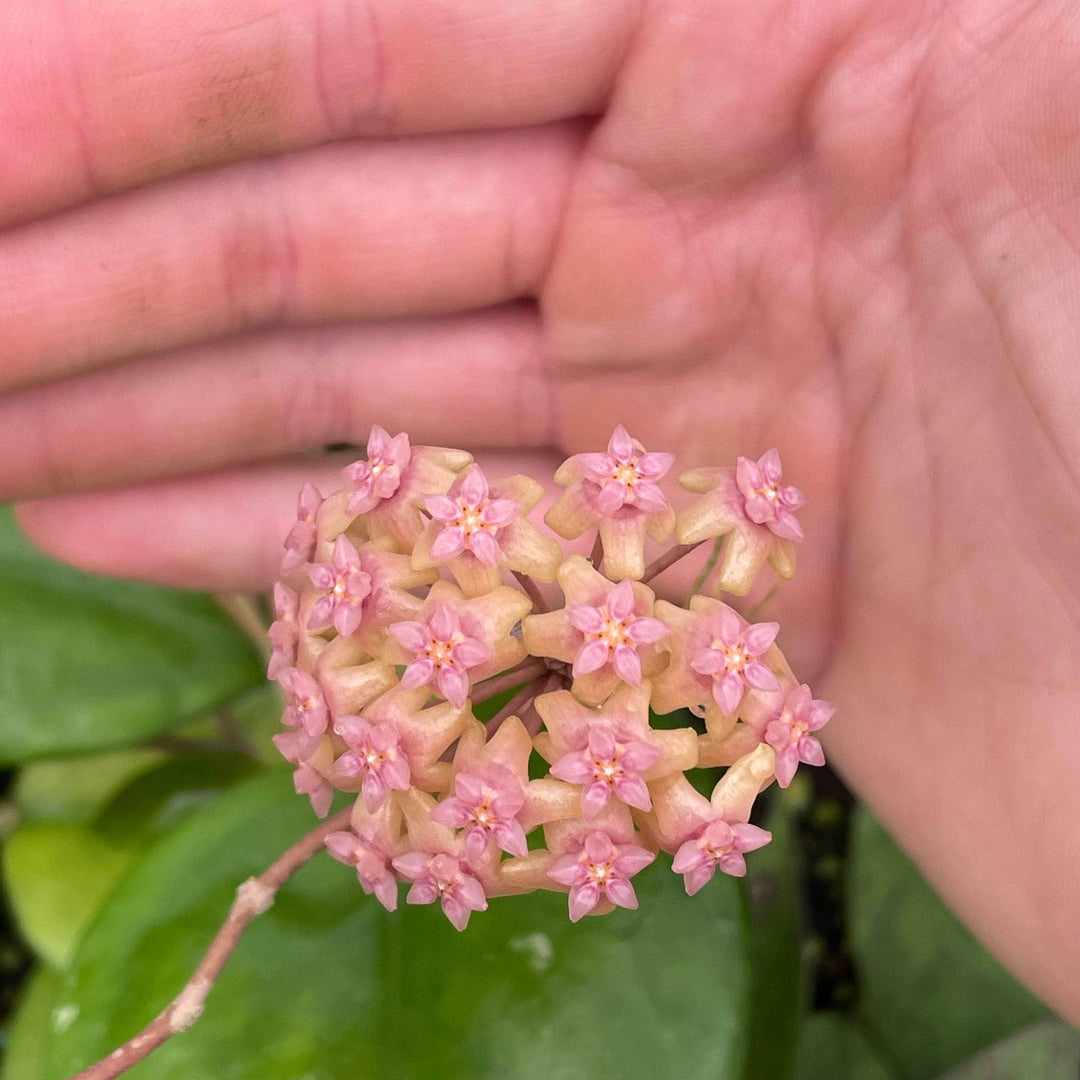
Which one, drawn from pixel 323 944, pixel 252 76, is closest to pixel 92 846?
pixel 323 944

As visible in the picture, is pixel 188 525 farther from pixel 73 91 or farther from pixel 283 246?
pixel 73 91

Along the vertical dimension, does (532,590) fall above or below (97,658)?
above

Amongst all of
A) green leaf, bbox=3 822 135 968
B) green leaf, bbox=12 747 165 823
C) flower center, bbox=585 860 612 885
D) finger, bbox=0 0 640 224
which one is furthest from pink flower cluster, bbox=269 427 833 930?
green leaf, bbox=12 747 165 823

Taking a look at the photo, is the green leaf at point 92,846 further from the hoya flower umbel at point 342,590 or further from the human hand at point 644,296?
the hoya flower umbel at point 342,590

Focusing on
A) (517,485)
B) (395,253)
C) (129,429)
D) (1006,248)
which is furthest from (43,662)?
(1006,248)

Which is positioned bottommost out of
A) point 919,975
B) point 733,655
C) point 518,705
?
point 919,975

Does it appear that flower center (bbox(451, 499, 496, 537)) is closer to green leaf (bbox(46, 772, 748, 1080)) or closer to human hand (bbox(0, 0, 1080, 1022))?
green leaf (bbox(46, 772, 748, 1080))

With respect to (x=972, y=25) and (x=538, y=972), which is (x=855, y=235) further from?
(x=538, y=972)
